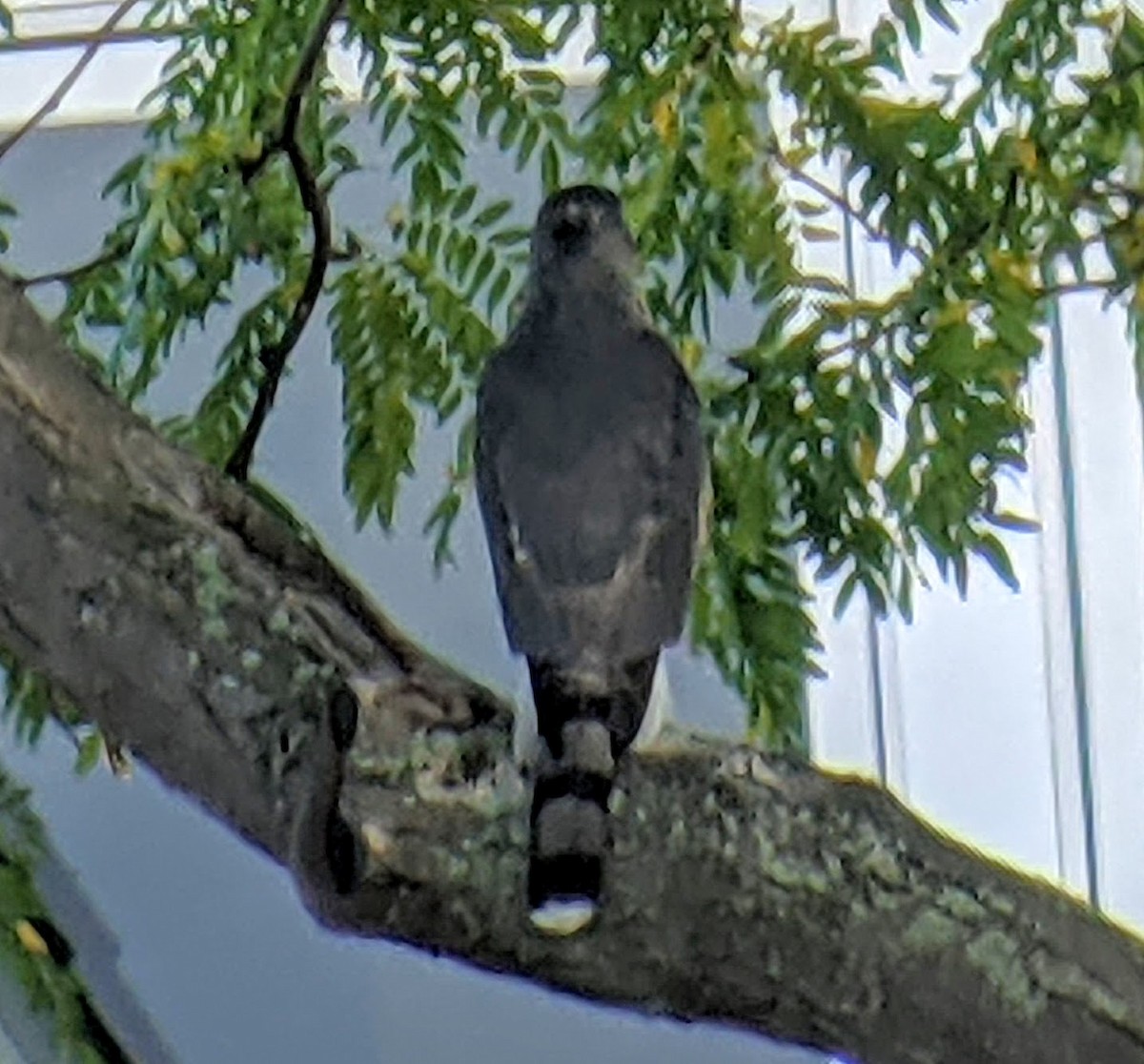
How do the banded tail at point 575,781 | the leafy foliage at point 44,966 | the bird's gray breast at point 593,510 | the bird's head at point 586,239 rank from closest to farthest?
the banded tail at point 575,781 < the leafy foliage at point 44,966 < the bird's gray breast at point 593,510 < the bird's head at point 586,239

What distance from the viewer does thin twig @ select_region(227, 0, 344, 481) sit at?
1.81 metres

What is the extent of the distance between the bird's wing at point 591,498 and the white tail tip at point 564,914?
0.29 meters

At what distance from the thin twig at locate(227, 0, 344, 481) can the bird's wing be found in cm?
16

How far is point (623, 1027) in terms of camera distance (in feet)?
11.2

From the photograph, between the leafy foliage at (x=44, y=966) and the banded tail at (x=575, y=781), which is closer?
the banded tail at (x=575, y=781)

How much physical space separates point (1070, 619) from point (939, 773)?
263mm

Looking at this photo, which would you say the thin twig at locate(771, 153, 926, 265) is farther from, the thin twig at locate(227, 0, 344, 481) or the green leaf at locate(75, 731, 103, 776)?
the green leaf at locate(75, 731, 103, 776)

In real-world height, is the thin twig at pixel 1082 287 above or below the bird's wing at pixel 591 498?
above

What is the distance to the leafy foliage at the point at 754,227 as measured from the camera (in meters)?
1.79

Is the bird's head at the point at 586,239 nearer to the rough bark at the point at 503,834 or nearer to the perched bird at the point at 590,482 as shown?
the perched bird at the point at 590,482

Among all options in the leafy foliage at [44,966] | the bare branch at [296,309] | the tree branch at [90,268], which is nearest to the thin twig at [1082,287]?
the bare branch at [296,309]

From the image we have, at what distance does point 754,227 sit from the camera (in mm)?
1855

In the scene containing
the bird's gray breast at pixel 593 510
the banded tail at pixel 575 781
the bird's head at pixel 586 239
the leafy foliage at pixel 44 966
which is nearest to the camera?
the banded tail at pixel 575 781

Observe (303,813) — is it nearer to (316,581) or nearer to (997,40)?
(316,581)
